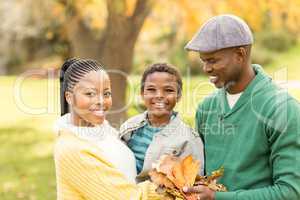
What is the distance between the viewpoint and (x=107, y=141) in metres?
3.02

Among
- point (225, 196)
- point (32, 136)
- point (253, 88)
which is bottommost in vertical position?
point (32, 136)

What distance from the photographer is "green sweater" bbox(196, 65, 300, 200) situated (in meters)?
2.76

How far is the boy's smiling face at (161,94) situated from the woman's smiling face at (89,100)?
65cm

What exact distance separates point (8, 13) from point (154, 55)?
591 centimetres

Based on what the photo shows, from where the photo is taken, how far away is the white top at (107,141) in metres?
2.92

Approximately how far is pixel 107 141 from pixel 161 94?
67 centimetres

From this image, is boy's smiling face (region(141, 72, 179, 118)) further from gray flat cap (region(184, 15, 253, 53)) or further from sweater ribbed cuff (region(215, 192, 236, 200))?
sweater ribbed cuff (region(215, 192, 236, 200))

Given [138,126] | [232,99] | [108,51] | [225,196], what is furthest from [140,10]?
[225,196]

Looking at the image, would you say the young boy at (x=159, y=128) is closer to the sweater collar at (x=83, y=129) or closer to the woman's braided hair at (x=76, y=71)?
the sweater collar at (x=83, y=129)

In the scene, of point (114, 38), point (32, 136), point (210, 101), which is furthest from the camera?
point (32, 136)

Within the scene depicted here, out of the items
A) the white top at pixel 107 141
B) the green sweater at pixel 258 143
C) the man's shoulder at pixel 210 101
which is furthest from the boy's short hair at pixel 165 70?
the white top at pixel 107 141

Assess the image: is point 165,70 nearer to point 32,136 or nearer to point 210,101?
point 210,101

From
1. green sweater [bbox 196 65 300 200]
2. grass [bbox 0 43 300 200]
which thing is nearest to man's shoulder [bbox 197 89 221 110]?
green sweater [bbox 196 65 300 200]

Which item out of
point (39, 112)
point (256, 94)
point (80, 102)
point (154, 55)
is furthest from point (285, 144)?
point (154, 55)
